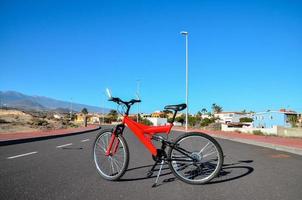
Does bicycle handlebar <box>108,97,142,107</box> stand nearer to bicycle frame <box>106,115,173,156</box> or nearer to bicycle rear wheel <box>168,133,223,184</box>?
bicycle frame <box>106,115,173,156</box>

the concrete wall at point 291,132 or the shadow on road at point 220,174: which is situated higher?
the concrete wall at point 291,132

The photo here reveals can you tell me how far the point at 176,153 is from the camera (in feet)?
18.5

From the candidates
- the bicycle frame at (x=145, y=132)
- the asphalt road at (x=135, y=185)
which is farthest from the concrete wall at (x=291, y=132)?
the bicycle frame at (x=145, y=132)

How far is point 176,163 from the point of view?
5652 millimetres

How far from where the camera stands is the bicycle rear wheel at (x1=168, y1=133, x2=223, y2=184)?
18.1ft

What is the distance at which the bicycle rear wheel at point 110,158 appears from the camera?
227 inches

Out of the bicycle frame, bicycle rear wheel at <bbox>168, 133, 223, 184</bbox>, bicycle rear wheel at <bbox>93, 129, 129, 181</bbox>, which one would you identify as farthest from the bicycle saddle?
bicycle rear wheel at <bbox>93, 129, 129, 181</bbox>

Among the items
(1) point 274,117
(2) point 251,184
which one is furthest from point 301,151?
(1) point 274,117

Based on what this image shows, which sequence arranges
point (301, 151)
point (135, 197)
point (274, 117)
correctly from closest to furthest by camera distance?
point (135, 197)
point (301, 151)
point (274, 117)

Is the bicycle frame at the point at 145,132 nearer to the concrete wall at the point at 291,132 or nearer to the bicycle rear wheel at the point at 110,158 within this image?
the bicycle rear wheel at the point at 110,158

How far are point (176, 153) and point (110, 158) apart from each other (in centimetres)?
126

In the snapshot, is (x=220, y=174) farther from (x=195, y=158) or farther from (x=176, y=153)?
(x=176, y=153)

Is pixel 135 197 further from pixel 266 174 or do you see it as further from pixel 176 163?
pixel 266 174

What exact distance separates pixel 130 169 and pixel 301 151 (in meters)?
7.83
